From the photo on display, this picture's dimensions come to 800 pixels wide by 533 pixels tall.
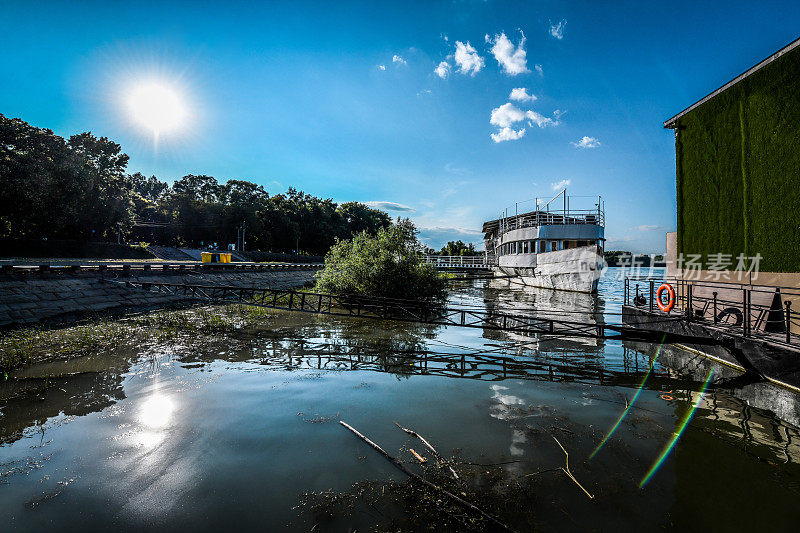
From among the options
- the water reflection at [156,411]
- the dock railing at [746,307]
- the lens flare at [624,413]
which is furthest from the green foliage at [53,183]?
the dock railing at [746,307]

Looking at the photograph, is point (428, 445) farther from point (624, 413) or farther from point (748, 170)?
point (748, 170)

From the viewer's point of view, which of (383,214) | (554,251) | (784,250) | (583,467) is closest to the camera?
(583,467)

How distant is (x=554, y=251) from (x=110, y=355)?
3617cm

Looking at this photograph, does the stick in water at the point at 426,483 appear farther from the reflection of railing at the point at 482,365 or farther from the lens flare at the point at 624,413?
the reflection of railing at the point at 482,365

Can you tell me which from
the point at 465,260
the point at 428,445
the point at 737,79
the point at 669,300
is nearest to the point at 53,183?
the point at 428,445

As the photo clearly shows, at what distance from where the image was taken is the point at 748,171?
11305 mm

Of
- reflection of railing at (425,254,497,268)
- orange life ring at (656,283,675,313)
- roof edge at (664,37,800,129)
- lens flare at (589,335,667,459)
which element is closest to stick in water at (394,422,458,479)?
lens flare at (589,335,667,459)

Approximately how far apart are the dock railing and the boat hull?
1804 centimetres

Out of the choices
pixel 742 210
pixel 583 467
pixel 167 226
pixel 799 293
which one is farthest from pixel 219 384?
pixel 167 226

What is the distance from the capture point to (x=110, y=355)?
1118cm

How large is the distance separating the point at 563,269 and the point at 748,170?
2375 cm

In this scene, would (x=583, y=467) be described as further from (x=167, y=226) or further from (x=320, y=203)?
(x=320, y=203)

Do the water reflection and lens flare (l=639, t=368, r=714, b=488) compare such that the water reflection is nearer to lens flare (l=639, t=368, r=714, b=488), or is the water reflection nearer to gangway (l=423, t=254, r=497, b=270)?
lens flare (l=639, t=368, r=714, b=488)

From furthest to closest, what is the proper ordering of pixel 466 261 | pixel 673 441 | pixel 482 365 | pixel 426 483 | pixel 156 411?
pixel 466 261 → pixel 482 365 → pixel 156 411 → pixel 673 441 → pixel 426 483
